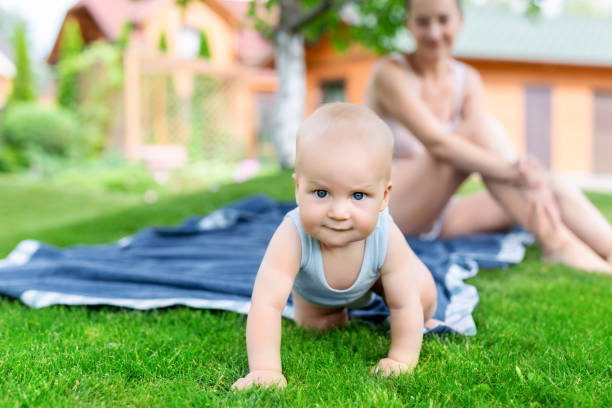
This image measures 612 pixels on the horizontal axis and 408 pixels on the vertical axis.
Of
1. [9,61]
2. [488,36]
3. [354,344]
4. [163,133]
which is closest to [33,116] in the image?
[163,133]

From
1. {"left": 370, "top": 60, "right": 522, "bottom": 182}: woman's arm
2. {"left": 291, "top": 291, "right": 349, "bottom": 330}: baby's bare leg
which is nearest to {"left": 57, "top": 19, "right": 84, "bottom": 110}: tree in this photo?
{"left": 370, "top": 60, "right": 522, "bottom": 182}: woman's arm

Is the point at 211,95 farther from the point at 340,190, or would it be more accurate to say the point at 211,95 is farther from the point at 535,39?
the point at 340,190

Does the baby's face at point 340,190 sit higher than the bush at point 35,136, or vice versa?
the baby's face at point 340,190

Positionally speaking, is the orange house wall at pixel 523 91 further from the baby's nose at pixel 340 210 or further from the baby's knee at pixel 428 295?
the baby's nose at pixel 340 210

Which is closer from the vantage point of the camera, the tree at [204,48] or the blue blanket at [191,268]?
the blue blanket at [191,268]

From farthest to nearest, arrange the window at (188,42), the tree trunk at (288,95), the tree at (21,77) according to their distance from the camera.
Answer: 1. the window at (188,42)
2. the tree at (21,77)
3. the tree trunk at (288,95)

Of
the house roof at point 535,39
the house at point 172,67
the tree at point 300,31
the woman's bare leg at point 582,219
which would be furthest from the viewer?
the house roof at point 535,39

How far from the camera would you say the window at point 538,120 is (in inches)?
607

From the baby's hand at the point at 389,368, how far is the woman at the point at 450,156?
1.89 meters

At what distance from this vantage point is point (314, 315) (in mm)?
2395

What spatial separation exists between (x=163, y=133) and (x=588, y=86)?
11371 millimetres

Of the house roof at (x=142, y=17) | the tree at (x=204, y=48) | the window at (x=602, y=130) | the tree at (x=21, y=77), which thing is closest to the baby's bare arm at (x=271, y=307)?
the house roof at (x=142, y=17)

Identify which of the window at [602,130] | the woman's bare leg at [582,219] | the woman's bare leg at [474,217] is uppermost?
the woman's bare leg at [582,219]

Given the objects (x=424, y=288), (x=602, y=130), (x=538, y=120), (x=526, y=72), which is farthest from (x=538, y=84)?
(x=424, y=288)
